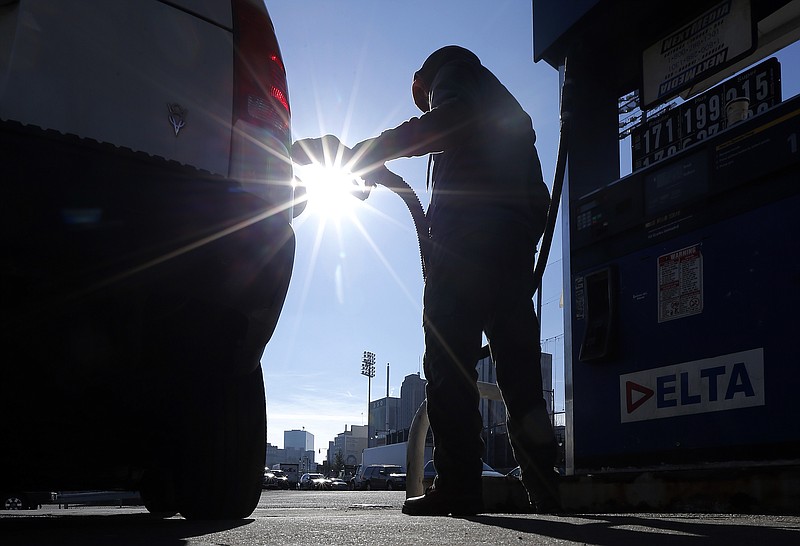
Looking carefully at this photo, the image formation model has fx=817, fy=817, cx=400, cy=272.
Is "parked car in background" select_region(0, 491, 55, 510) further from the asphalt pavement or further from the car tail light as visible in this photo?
the car tail light

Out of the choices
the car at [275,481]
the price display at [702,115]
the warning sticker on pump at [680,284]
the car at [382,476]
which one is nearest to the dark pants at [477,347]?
the warning sticker on pump at [680,284]

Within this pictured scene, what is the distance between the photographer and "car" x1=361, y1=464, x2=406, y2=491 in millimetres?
38969

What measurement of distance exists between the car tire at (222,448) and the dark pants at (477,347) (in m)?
0.62

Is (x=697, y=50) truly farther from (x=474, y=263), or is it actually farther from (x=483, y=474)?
(x=483, y=474)

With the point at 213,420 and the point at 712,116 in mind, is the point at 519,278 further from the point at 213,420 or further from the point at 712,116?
the point at 712,116

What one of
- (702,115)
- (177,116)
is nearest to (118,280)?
(177,116)

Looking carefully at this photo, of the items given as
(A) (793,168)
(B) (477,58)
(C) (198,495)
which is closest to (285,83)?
(B) (477,58)

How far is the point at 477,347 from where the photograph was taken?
9.67ft

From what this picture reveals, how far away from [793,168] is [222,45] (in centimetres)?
263

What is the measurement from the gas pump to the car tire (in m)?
2.29

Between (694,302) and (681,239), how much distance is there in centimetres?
37

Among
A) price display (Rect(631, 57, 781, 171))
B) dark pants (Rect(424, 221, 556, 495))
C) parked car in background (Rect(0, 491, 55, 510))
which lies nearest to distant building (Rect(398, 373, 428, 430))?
parked car in background (Rect(0, 491, 55, 510))

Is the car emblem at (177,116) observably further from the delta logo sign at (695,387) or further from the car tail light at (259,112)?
the delta logo sign at (695,387)

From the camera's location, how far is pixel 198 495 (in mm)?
2727
